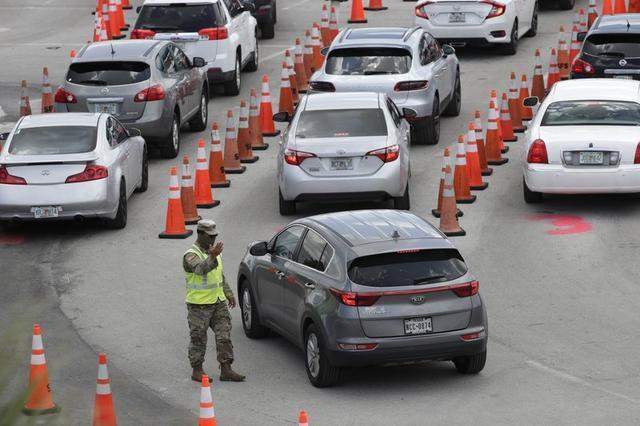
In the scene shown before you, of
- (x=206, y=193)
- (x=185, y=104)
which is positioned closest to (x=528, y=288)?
(x=206, y=193)

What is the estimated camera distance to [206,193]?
62.0 feet

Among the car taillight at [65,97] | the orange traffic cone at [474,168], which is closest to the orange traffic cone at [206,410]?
the orange traffic cone at [474,168]

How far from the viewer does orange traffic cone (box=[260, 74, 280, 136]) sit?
23.4 meters

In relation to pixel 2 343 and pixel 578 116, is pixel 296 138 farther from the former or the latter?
pixel 2 343

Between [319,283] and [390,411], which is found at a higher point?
[319,283]

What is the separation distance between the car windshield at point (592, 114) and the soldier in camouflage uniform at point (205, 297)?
7.81 meters

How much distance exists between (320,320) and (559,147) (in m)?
7.30

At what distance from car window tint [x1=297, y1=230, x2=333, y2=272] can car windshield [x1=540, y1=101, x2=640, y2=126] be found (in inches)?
278

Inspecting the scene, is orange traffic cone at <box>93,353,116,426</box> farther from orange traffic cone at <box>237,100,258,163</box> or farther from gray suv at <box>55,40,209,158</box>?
orange traffic cone at <box>237,100,258,163</box>

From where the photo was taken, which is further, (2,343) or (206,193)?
(206,193)

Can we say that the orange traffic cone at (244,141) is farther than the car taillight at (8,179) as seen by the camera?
Yes

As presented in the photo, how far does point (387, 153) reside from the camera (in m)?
17.2

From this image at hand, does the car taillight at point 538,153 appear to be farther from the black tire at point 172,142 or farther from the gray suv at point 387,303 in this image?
the black tire at point 172,142

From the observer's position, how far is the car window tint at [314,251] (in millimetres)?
11414
